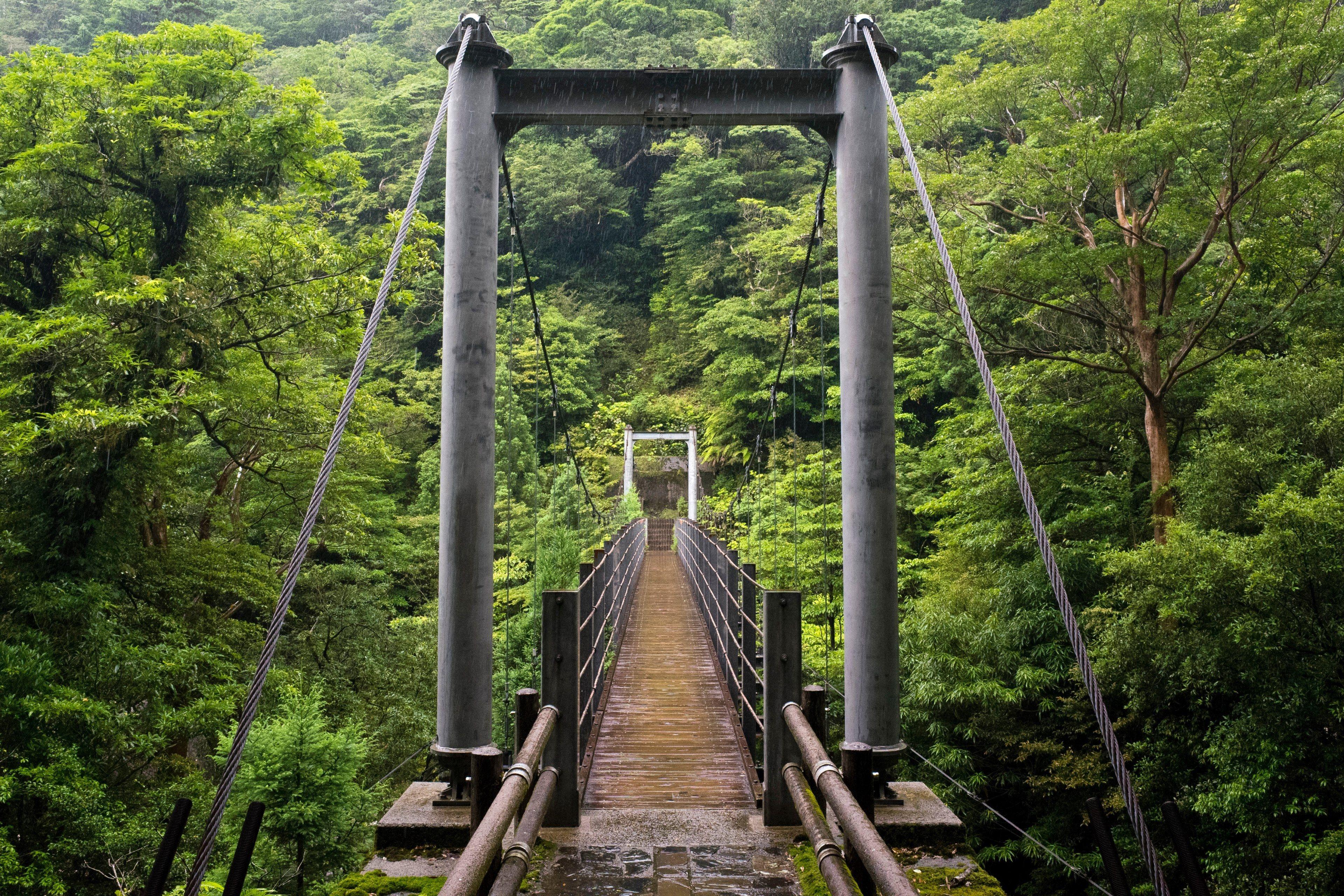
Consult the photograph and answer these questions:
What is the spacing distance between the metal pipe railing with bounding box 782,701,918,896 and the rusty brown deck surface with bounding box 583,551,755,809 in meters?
1.06

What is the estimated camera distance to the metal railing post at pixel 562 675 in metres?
2.42

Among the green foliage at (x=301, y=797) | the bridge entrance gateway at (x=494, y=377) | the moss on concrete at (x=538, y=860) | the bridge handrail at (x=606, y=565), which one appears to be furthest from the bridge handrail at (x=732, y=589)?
the green foliage at (x=301, y=797)

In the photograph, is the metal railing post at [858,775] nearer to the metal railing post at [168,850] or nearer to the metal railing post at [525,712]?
the metal railing post at [525,712]

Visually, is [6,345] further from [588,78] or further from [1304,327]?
[1304,327]

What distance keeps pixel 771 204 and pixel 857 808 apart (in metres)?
21.5

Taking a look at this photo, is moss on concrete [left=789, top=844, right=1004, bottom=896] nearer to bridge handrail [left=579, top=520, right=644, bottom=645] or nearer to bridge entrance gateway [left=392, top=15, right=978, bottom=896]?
bridge entrance gateway [left=392, top=15, right=978, bottom=896]

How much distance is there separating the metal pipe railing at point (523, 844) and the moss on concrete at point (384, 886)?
43 cm

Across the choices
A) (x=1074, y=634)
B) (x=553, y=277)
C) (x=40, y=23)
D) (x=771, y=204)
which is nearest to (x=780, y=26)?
(x=771, y=204)

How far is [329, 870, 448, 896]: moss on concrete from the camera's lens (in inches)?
83.2

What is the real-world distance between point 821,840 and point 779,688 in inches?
33.5

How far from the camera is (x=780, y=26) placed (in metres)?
23.7

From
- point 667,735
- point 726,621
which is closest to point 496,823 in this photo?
point 667,735

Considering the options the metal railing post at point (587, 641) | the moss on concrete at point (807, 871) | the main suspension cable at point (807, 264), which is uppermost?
the main suspension cable at point (807, 264)

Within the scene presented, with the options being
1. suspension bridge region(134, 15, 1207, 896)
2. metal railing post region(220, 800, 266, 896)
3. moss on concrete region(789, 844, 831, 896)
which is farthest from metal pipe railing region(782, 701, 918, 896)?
metal railing post region(220, 800, 266, 896)
